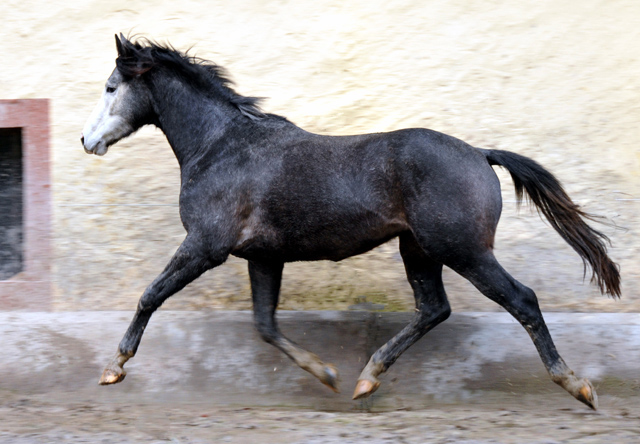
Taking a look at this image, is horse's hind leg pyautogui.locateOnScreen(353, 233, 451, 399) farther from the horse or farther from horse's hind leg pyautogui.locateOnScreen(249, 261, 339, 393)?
horse's hind leg pyautogui.locateOnScreen(249, 261, 339, 393)

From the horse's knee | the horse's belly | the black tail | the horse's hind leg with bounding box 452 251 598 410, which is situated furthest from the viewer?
Result: the horse's knee

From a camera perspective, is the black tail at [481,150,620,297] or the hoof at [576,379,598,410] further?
the black tail at [481,150,620,297]

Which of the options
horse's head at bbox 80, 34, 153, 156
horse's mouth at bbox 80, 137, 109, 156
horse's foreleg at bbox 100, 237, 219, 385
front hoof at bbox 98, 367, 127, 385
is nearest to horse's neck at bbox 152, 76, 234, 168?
horse's head at bbox 80, 34, 153, 156

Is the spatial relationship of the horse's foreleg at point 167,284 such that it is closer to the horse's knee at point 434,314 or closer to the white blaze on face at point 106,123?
the white blaze on face at point 106,123

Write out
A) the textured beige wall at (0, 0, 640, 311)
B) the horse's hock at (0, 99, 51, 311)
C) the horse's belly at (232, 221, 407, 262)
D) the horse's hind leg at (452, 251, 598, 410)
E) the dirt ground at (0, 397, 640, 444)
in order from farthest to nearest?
1. the horse's hock at (0, 99, 51, 311)
2. the textured beige wall at (0, 0, 640, 311)
3. the horse's belly at (232, 221, 407, 262)
4. the horse's hind leg at (452, 251, 598, 410)
5. the dirt ground at (0, 397, 640, 444)

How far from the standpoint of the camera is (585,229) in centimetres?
457

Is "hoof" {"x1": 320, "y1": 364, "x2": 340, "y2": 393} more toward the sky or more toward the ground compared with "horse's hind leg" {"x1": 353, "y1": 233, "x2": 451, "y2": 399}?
more toward the ground

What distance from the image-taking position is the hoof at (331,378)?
4.61 meters

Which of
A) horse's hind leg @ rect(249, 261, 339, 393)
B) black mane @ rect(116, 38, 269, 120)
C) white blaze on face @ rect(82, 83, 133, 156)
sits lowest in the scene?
horse's hind leg @ rect(249, 261, 339, 393)

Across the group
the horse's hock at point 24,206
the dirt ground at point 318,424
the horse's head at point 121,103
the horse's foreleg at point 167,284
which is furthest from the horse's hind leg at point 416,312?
the horse's hock at point 24,206

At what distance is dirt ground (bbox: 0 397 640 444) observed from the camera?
3947 mm

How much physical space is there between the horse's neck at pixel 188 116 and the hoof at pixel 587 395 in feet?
8.75

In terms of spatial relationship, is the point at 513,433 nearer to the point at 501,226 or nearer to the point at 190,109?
the point at 501,226

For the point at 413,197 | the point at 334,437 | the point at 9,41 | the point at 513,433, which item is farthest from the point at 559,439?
the point at 9,41
